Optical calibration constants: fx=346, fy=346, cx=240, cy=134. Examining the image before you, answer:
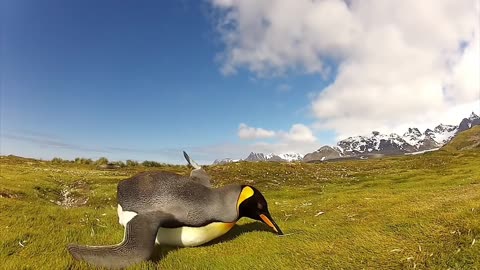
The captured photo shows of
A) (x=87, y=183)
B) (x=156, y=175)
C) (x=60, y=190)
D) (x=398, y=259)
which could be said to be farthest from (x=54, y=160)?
(x=398, y=259)

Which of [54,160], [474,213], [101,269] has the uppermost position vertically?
[54,160]

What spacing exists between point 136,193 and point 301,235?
4446 millimetres

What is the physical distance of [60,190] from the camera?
31.6m

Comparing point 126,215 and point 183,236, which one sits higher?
→ point 126,215

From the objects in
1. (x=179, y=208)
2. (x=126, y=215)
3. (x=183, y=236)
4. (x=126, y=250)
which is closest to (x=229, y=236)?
(x=183, y=236)

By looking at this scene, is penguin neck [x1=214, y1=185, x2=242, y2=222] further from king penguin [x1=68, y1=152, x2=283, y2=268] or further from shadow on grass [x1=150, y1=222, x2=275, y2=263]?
shadow on grass [x1=150, y1=222, x2=275, y2=263]

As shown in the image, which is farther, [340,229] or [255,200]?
[255,200]

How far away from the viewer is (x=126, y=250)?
23.0 ft

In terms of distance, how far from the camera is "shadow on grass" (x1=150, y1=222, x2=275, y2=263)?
7980 mm

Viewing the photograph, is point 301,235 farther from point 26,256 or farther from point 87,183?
point 87,183

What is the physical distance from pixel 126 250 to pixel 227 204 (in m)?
2.98

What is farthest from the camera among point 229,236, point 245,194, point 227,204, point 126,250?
point 229,236

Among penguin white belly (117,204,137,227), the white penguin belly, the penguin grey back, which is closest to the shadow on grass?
the white penguin belly

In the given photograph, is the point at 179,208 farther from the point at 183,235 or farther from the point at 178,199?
the point at 183,235
